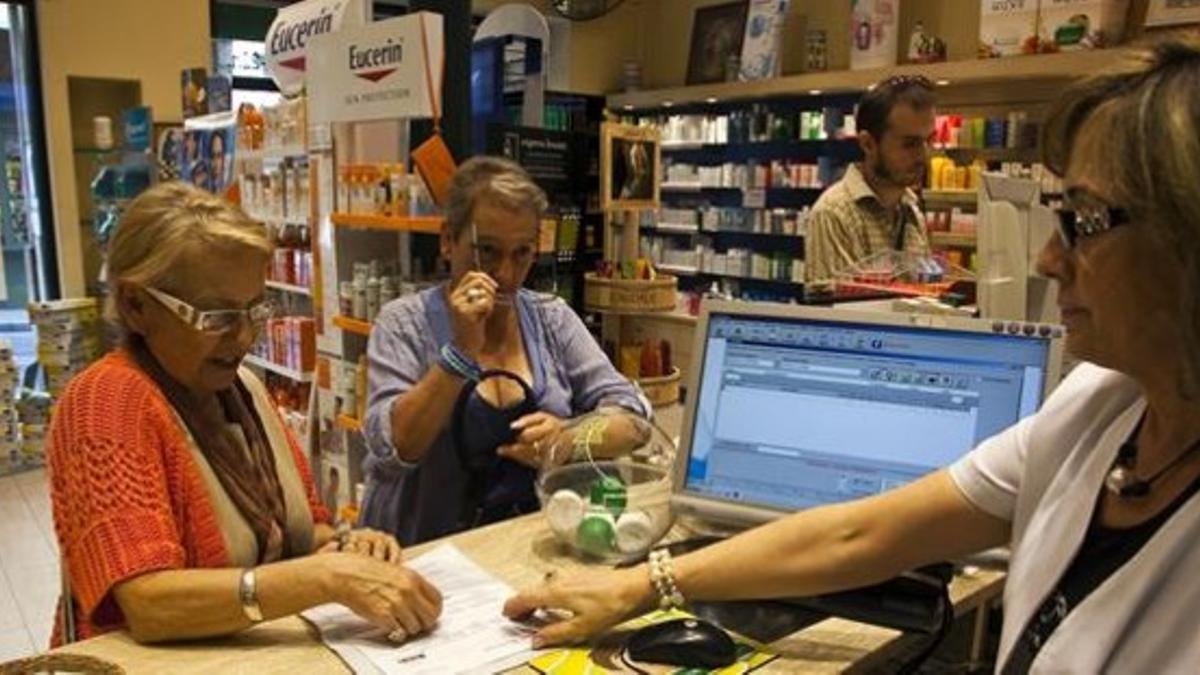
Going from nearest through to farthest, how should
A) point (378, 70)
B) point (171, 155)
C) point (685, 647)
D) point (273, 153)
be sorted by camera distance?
point (685, 647) → point (378, 70) → point (273, 153) → point (171, 155)

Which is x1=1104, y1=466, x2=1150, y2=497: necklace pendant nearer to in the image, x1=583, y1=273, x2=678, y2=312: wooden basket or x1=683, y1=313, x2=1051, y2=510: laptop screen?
x1=683, y1=313, x2=1051, y2=510: laptop screen

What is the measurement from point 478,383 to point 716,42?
23.5 feet

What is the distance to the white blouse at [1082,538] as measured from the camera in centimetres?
96

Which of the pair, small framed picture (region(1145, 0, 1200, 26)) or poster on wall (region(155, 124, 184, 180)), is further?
small framed picture (region(1145, 0, 1200, 26))

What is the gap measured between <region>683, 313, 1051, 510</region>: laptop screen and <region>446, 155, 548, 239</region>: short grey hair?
0.80m

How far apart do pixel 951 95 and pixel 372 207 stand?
5.00 meters

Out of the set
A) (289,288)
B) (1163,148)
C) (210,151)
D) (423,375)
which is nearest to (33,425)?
(210,151)

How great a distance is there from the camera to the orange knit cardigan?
53.0 inches

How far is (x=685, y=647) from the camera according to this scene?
128 centimetres

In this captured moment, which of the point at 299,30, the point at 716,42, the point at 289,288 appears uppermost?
the point at 716,42

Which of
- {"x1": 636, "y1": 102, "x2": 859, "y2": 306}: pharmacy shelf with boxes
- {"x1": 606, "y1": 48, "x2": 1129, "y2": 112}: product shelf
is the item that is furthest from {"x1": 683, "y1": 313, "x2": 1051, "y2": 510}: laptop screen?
{"x1": 636, "y1": 102, "x2": 859, "y2": 306}: pharmacy shelf with boxes

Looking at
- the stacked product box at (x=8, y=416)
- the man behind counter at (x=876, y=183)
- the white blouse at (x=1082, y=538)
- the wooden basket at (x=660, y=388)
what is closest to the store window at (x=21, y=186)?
the stacked product box at (x=8, y=416)

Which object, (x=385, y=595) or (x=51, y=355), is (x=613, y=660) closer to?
(x=385, y=595)

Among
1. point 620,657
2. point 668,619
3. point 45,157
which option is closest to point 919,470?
point 668,619
